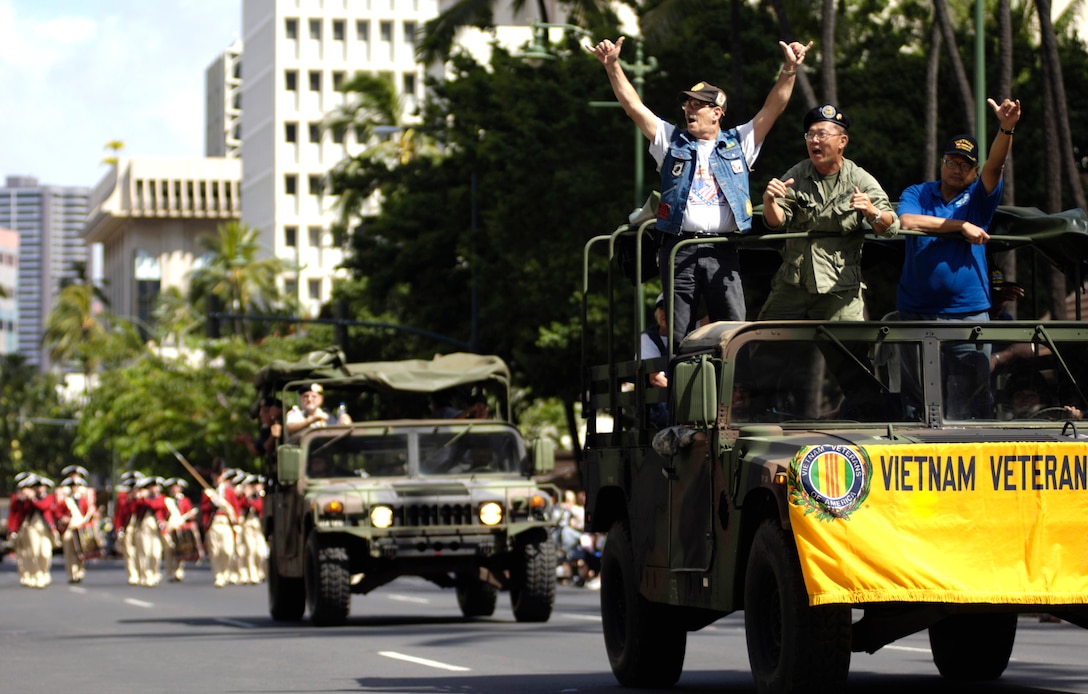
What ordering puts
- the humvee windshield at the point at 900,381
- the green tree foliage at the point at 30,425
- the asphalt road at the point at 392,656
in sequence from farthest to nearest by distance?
the green tree foliage at the point at 30,425 → the asphalt road at the point at 392,656 → the humvee windshield at the point at 900,381

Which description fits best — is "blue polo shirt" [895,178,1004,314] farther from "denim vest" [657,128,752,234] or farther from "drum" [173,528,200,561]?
"drum" [173,528,200,561]

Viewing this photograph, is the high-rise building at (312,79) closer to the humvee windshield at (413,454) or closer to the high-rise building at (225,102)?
the high-rise building at (225,102)

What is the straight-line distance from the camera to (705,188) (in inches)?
455

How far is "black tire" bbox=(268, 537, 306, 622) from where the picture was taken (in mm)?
21922

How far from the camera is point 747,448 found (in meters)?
10.0

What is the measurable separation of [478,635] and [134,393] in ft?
182

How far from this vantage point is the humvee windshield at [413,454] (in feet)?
68.3

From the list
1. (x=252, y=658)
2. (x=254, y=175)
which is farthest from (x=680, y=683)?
(x=254, y=175)

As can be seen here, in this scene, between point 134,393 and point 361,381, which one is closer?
point 361,381

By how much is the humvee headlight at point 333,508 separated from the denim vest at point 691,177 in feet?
29.0

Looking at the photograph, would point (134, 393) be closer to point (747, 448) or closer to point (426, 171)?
point (426, 171)

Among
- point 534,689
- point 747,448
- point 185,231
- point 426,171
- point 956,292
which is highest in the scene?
point 185,231

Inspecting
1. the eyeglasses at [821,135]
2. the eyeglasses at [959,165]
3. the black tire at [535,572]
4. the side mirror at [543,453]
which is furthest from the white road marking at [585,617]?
the eyeglasses at [821,135]

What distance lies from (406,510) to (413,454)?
2.74ft
